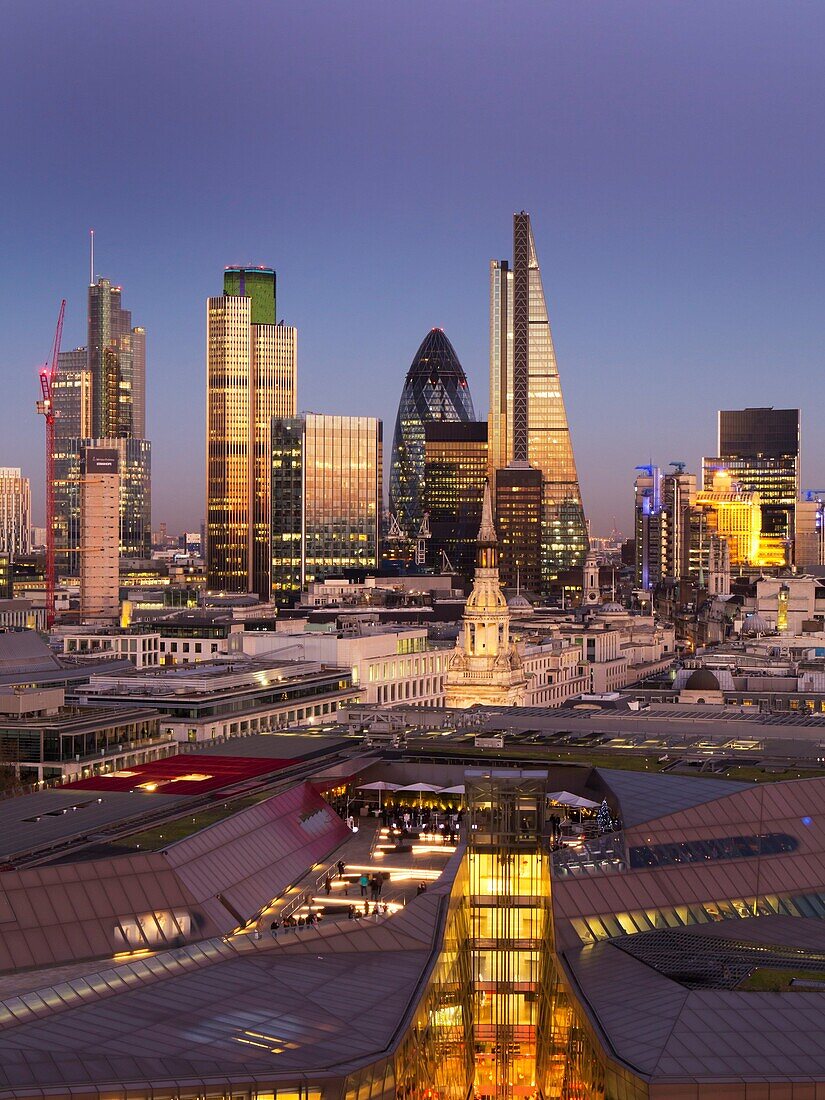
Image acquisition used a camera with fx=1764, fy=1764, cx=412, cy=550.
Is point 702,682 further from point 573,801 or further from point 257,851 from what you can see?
point 257,851

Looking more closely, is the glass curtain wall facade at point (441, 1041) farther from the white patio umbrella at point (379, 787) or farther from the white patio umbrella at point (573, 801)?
the white patio umbrella at point (379, 787)

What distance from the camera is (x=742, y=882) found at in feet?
190

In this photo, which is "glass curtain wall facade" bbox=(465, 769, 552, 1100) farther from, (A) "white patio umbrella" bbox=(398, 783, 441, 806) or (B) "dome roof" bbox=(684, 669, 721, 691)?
(B) "dome roof" bbox=(684, 669, 721, 691)

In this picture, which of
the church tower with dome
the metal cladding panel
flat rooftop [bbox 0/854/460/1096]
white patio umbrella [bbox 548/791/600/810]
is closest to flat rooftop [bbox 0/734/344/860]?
the metal cladding panel

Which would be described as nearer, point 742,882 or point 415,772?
point 742,882

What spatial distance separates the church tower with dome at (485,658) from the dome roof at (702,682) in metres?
17.0

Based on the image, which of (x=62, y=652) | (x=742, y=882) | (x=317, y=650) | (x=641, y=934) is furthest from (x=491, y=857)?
(x=62, y=652)

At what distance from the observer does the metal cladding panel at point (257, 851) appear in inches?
2160

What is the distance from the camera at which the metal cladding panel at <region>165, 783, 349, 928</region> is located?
5488cm

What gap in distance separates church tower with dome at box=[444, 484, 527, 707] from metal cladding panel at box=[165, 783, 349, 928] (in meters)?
71.2

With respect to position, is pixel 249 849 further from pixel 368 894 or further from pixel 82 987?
pixel 82 987

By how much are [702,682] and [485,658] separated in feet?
73.2

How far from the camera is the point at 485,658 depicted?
145 metres

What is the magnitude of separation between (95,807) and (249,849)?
7705mm
